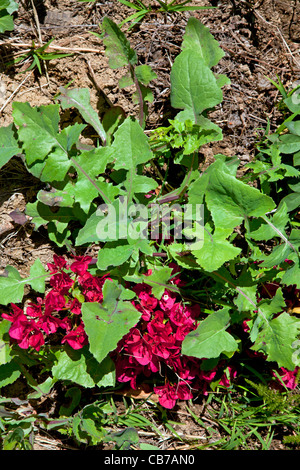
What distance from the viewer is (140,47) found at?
2.29 m

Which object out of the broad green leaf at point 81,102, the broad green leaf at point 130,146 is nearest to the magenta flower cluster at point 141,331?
the broad green leaf at point 130,146

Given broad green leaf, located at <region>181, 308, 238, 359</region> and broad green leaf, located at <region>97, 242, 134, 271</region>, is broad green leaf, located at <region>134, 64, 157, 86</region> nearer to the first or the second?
broad green leaf, located at <region>97, 242, 134, 271</region>

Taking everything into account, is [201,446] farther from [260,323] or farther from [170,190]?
[170,190]

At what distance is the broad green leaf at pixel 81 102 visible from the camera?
208 cm

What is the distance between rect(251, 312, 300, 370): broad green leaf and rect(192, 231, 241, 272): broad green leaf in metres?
0.44

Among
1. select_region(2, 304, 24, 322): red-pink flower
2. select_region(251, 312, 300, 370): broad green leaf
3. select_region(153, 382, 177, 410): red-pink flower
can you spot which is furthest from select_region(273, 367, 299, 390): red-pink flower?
select_region(2, 304, 24, 322): red-pink flower

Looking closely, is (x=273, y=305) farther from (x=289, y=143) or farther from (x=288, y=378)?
(x=289, y=143)

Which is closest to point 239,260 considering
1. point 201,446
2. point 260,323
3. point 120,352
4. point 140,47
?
point 260,323

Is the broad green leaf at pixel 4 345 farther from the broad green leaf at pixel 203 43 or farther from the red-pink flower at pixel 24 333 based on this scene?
the broad green leaf at pixel 203 43

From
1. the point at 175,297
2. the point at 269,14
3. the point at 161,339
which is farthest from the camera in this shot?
the point at 269,14

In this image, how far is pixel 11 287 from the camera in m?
2.08

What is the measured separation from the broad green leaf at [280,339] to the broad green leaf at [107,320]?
2.12ft

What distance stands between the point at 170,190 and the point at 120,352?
0.99 m

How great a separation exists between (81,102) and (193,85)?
1.99 ft
